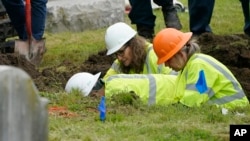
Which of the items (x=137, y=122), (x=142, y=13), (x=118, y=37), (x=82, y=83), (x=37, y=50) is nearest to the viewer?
(x=137, y=122)

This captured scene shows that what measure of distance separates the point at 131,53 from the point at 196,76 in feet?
3.81

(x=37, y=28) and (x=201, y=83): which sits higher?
(x=201, y=83)

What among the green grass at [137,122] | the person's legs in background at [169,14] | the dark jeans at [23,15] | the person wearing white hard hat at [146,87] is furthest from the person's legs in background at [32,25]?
the green grass at [137,122]

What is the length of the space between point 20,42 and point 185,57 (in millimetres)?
3182

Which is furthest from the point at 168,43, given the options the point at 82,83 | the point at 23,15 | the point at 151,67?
the point at 23,15

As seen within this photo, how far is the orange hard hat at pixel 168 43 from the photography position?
7301 millimetres

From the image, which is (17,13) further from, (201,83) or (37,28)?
(201,83)

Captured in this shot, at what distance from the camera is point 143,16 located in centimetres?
1115

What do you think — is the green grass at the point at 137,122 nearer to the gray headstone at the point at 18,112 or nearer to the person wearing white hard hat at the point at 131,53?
the person wearing white hard hat at the point at 131,53

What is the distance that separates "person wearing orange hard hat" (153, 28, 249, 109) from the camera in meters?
7.04

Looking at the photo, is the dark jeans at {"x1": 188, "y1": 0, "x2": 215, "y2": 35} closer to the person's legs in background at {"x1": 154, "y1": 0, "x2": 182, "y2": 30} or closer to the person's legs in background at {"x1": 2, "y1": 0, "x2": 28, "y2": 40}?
the person's legs in background at {"x1": 154, "y1": 0, "x2": 182, "y2": 30}

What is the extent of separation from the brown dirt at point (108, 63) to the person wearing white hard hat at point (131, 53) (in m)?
0.65

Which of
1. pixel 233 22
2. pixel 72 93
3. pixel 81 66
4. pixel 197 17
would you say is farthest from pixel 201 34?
pixel 233 22

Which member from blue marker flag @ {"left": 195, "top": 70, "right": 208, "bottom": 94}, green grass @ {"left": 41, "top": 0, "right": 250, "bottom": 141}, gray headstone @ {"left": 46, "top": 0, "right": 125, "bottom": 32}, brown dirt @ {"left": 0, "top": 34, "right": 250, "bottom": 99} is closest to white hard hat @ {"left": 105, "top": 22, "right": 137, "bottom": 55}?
brown dirt @ {"left": 0, "top": 34, "right": 250, "bottom": 99}
